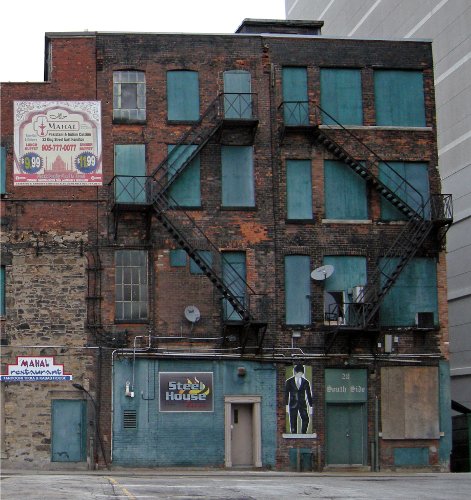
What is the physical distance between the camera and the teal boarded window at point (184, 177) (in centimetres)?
3575

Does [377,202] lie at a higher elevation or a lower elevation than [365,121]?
lower

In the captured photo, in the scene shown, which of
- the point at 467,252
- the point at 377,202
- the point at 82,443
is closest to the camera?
the point at 82,443

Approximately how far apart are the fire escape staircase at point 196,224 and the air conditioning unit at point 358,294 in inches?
115

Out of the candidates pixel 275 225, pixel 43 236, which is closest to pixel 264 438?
pixel 275 225

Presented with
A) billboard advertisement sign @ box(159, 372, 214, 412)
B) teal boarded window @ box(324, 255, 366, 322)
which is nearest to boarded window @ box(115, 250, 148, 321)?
billboard advertisement sign @ box(159, 372, 214, 412)

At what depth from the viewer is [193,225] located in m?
35.5

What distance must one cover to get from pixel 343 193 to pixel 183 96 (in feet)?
20.3

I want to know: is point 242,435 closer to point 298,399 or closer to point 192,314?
point 298,399

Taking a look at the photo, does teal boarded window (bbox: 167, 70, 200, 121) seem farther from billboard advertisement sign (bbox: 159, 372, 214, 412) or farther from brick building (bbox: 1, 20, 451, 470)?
billboard advertisement sign (bbox: 159, 372, 214, 412)

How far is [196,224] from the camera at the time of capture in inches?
1403

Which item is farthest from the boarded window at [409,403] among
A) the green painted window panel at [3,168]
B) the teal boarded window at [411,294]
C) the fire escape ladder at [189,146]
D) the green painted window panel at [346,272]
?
the green painted window panel at [3,168]

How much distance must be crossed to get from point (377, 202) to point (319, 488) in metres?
14.7

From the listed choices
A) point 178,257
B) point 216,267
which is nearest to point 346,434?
point 216,267

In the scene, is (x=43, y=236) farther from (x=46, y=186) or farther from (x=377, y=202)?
(x=377, y=202)
